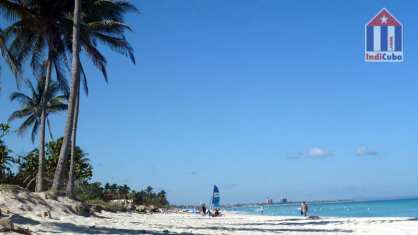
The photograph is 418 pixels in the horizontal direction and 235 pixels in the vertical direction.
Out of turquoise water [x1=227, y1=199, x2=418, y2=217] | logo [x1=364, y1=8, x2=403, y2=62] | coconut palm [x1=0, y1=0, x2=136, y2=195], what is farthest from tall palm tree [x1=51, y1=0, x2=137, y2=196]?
turquoise water [x1=227, y1=199, x2=418, y2=217]

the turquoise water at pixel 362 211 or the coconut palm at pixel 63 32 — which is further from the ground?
the coconut palm at pixel 63 32

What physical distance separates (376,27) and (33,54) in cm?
1502

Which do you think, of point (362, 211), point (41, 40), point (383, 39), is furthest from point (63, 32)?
point (362, 211)

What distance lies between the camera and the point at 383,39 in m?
19.5

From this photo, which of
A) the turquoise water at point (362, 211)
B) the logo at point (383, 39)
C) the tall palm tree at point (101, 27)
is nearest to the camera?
the logo at point (383, 39)

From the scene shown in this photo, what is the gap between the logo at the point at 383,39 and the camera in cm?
1888

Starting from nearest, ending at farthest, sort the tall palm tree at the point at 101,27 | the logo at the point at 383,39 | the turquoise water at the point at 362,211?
the logo at the point at 383,39 < the tall palm tree at the point at 101,27 < the turquoise water at the point at 362,211

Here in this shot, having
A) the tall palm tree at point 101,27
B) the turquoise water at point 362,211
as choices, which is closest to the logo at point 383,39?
the tall palm tree at point 101,27

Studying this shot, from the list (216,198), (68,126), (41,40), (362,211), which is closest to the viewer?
(68,126)

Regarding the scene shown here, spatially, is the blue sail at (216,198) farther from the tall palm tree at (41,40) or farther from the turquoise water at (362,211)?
the turquoise water at (362,211)

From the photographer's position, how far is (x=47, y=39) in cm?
2416

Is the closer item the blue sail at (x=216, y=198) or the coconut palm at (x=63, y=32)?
the coconut palm at (x=63, y=32)

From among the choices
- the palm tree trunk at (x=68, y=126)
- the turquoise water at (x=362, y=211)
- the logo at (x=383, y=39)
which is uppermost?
the logo at (x=383, y=39)

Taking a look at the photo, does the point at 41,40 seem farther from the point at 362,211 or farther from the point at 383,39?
the point at 362,211
